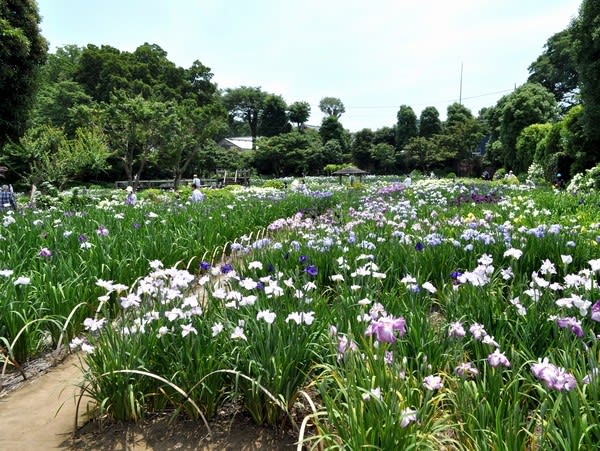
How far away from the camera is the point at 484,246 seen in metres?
3.88

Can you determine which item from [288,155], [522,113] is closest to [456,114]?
[288,155]

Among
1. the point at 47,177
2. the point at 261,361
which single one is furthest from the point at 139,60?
the point at 261,361

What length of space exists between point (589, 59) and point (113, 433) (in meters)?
15.1

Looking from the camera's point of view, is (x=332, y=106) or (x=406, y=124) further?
(x=332, y=106)

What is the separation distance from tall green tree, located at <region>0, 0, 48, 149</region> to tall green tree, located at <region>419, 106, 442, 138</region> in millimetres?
37590

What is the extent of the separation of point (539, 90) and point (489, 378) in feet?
93.1

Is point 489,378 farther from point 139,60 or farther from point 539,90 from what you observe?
point 139,60

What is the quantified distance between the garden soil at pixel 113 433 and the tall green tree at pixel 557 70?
46.0 m

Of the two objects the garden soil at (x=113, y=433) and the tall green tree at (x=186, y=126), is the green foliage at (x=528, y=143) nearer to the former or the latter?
the tall green tree at (x=186, y=126)

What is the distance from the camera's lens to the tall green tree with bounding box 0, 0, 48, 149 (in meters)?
12.1

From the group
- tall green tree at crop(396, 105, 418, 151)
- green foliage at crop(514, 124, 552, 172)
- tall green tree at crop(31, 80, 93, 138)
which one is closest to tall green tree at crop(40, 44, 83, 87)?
tall green tree at crop(31, 80, 93, 138)

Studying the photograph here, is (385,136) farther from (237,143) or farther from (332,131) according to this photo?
(237,143)

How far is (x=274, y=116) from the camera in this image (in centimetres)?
5053

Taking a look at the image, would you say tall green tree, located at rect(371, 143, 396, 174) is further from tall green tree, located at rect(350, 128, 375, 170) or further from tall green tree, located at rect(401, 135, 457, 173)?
tall green tree, located at rect(401, 135, 457, 173)
